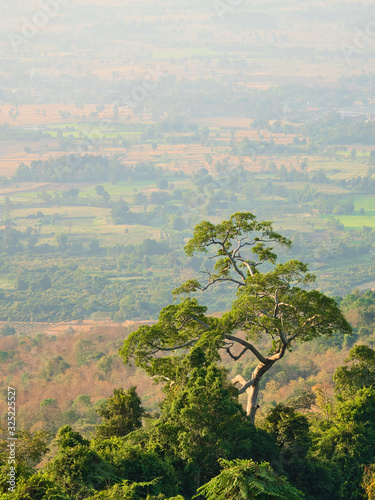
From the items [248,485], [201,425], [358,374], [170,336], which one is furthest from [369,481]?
[248,485]

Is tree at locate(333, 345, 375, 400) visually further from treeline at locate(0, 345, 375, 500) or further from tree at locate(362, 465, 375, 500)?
tree at locate(362, 465, 375, 500)

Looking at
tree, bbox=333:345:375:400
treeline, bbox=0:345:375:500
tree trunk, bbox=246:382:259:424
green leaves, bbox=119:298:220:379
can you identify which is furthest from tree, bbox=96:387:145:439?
tree, bbox=333:345:375:400

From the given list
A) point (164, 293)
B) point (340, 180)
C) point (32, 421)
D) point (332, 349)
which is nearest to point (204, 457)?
point (32, 421)

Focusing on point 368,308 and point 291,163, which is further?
point 291,163

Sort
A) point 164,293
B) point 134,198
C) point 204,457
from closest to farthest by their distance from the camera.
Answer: point 204,457 → point 164,293 → point 134,198

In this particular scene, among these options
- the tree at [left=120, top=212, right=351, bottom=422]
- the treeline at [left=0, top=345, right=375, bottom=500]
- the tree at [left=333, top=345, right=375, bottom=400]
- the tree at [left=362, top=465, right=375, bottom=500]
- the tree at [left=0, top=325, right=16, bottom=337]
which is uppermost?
the tree at [left=0, top=325, right=16, bottom=337]

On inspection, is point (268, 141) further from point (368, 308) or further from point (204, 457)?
point (204, 457)

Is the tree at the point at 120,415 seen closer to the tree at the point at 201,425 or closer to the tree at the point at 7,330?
the tree at the point at 201,425
